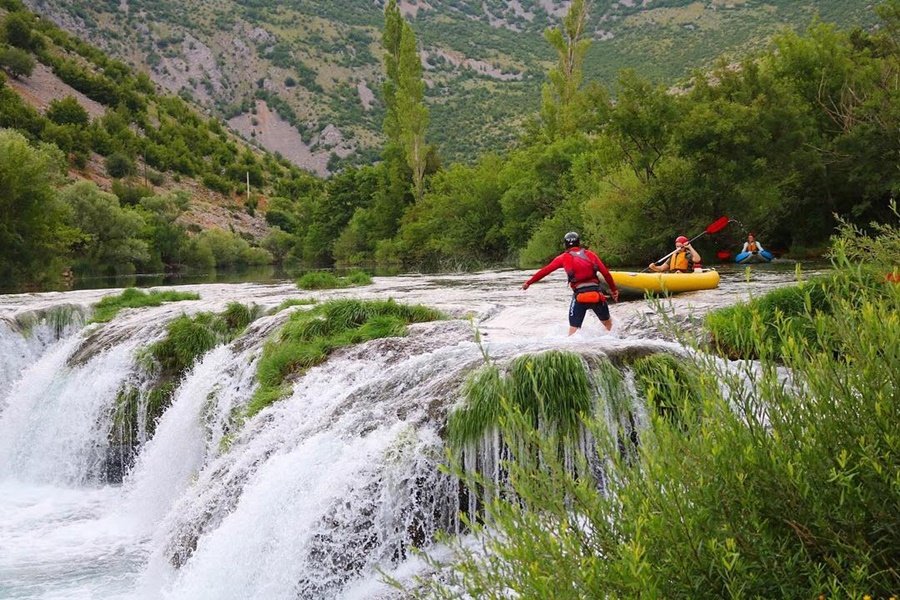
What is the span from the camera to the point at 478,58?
128625 mm

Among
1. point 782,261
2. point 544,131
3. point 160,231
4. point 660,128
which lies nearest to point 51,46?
point 160,231

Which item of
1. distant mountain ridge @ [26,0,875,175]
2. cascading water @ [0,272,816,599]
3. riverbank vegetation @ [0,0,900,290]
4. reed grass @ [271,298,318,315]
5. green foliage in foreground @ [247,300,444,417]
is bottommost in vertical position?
cascading water @ [0,272,816,599]

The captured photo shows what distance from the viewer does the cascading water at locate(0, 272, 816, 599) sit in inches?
242

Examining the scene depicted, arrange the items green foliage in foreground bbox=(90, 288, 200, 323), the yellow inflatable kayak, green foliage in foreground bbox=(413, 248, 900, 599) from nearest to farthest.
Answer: green foliage in foreground bbox=(413, 248, 900, 599) → the yellow inflatable kayak → green foliage in foreground bbox=(90, 288, 200, 323)

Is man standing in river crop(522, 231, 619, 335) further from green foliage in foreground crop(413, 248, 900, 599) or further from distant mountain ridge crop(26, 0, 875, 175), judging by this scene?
distant mountain ridge crop(26, 0, 875, 175)

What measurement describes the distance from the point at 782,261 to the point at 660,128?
6239mm

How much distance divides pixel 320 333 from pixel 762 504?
883 centimetres

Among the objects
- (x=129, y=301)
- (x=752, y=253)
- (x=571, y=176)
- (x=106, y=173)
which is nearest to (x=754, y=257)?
(x=752, y=253)

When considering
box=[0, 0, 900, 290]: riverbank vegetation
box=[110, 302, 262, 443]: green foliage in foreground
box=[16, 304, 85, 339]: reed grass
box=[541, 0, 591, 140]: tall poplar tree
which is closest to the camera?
box=[110, 302, 262, 443]: green foliage in foreground

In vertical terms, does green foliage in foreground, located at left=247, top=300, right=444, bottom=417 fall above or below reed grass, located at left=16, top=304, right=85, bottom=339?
below

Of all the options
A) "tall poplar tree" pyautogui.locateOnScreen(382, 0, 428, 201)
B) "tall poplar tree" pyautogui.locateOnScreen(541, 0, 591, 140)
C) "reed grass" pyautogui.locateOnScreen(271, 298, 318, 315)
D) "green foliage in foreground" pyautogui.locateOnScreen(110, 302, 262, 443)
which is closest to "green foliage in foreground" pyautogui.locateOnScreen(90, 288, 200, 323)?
"green foliage in foreground" pyautogui.locateOnScreen(110, 302, 262, 443)

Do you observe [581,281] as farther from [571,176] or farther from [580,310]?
[571,176]

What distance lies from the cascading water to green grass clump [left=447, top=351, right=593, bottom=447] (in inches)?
9.2

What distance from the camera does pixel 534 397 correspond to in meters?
6.58
